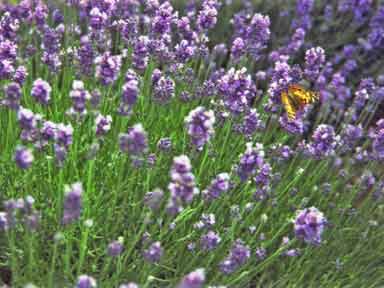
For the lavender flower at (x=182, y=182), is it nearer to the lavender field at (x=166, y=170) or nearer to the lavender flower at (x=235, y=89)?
the lavender field at (x=166, y=170)

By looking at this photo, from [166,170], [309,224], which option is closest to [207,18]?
[166,170]

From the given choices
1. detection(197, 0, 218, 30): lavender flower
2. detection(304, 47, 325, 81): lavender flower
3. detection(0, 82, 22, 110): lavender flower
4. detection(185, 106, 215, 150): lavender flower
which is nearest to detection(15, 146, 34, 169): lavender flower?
detection(0, 82, 22, 110): lavender flower

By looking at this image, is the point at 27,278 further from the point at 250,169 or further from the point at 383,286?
the point at 383,286

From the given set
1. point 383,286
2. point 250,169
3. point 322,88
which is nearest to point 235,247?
point 250,169

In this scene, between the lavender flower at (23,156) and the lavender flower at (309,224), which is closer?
the lavender flower at (23,156)

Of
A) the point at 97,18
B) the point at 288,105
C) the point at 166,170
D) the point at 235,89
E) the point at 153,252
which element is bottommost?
the point at 166,170

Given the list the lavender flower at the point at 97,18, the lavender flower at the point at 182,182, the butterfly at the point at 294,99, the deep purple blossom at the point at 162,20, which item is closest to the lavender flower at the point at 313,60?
the butterfly at the point at 294,99

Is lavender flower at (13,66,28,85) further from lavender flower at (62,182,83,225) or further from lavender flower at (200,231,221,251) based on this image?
lavender flower at (200,231,221,251)

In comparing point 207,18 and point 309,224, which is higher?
point 207,18

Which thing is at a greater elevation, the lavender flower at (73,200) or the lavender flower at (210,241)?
the lavender flower at (73,200)

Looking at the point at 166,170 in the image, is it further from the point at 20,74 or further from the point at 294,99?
the point at 20,74

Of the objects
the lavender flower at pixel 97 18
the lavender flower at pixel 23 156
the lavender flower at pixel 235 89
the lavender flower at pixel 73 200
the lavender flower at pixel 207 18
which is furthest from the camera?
the lavender flower at pixel 207 18
